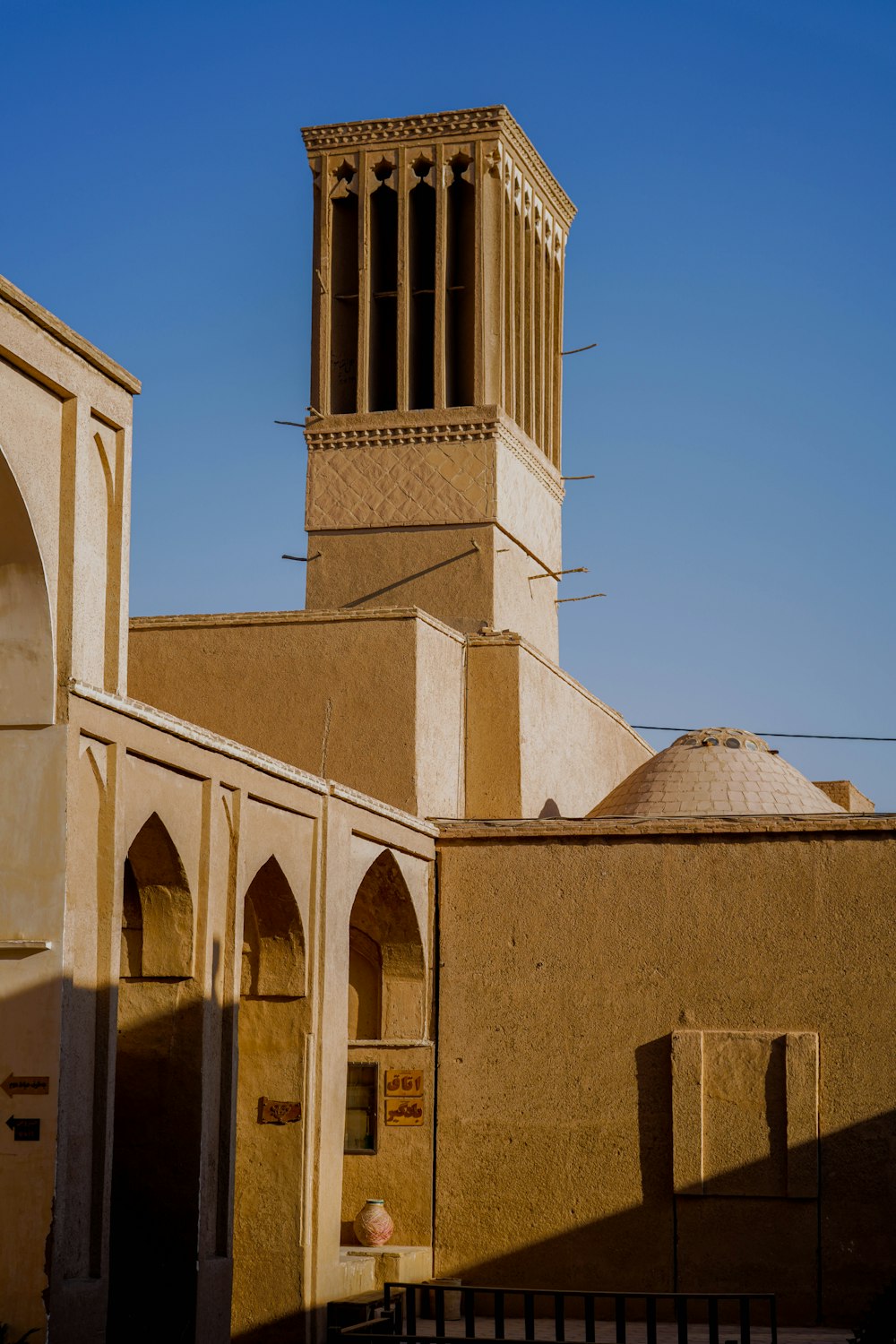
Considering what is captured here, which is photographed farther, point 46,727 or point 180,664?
point 180,664

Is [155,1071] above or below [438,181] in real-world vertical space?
below

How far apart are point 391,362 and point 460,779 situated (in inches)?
243

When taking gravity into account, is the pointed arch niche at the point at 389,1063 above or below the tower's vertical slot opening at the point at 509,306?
below

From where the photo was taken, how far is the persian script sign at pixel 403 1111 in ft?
48.9

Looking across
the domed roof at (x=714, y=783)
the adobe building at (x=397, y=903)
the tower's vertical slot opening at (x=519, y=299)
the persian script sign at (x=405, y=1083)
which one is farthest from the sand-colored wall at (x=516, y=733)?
the tower's vertical slot opening at (x=519, y=299)

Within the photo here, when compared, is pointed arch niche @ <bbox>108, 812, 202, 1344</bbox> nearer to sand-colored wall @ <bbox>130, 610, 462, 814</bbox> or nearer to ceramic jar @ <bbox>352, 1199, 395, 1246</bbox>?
ceramic jar @ <bbox>352, 1199, 395, 1246</bbox>

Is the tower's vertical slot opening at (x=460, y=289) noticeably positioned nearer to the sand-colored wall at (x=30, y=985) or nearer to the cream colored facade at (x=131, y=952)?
the cream colored facade at (x=131, y=952)

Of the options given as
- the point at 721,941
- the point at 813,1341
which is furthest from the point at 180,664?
→ the point at 813,1341

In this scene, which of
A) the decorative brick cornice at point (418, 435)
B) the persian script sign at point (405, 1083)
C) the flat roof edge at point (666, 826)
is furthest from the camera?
the decorative brick cornice at point (418, 435)

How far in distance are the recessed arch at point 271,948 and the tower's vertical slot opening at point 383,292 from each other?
9590 millimetres

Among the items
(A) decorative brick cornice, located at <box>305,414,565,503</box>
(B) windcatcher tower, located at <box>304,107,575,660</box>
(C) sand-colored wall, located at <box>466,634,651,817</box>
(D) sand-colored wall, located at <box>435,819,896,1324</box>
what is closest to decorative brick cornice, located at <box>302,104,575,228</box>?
(B) windcatcher tower, located at <box>304,107,575,660</box>

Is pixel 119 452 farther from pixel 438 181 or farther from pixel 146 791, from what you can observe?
pixel 438 181

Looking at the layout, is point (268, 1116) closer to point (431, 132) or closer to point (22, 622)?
point (22, 622)

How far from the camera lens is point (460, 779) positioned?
17359 mm
